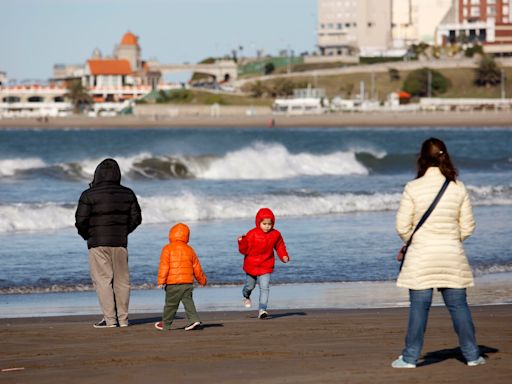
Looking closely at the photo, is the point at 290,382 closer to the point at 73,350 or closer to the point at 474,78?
the point at 73,350

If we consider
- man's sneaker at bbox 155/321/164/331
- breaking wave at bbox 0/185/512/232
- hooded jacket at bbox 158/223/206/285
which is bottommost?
breaking wave at bbox 0/185/512/232

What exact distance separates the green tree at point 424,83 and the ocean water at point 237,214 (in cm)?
8932

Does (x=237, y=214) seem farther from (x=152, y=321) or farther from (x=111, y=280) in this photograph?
(x=111, y=280)

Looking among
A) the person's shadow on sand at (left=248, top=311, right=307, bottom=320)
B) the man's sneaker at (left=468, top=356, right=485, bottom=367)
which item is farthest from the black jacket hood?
the man's sneaker at (left=468, top=356, right=485, bottom=367)

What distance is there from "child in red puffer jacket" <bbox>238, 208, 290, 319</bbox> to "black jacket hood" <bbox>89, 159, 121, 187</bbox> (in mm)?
1348

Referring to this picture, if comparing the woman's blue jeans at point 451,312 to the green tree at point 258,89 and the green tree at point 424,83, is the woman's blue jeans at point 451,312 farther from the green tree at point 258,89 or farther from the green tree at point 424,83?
the green tree at point 258,89

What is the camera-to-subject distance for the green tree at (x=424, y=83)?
142 meters

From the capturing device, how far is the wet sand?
7.55 m

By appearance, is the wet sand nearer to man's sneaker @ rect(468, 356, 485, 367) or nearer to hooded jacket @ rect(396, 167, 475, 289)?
man's sneaker @ rect(468, 356, 485, 367)

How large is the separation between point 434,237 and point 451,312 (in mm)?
508

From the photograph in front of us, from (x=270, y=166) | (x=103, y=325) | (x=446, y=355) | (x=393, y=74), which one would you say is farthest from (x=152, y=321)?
(x=393, y=74)

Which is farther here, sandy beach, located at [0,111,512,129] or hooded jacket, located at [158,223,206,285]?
sandy beach, located at [0,111,512,129]

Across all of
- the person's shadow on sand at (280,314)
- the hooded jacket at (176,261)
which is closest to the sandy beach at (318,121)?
the person's shadow on sand at (280,314)

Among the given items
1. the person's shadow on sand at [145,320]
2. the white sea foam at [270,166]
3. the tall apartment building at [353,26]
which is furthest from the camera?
the tall apartment building at [353,26]
